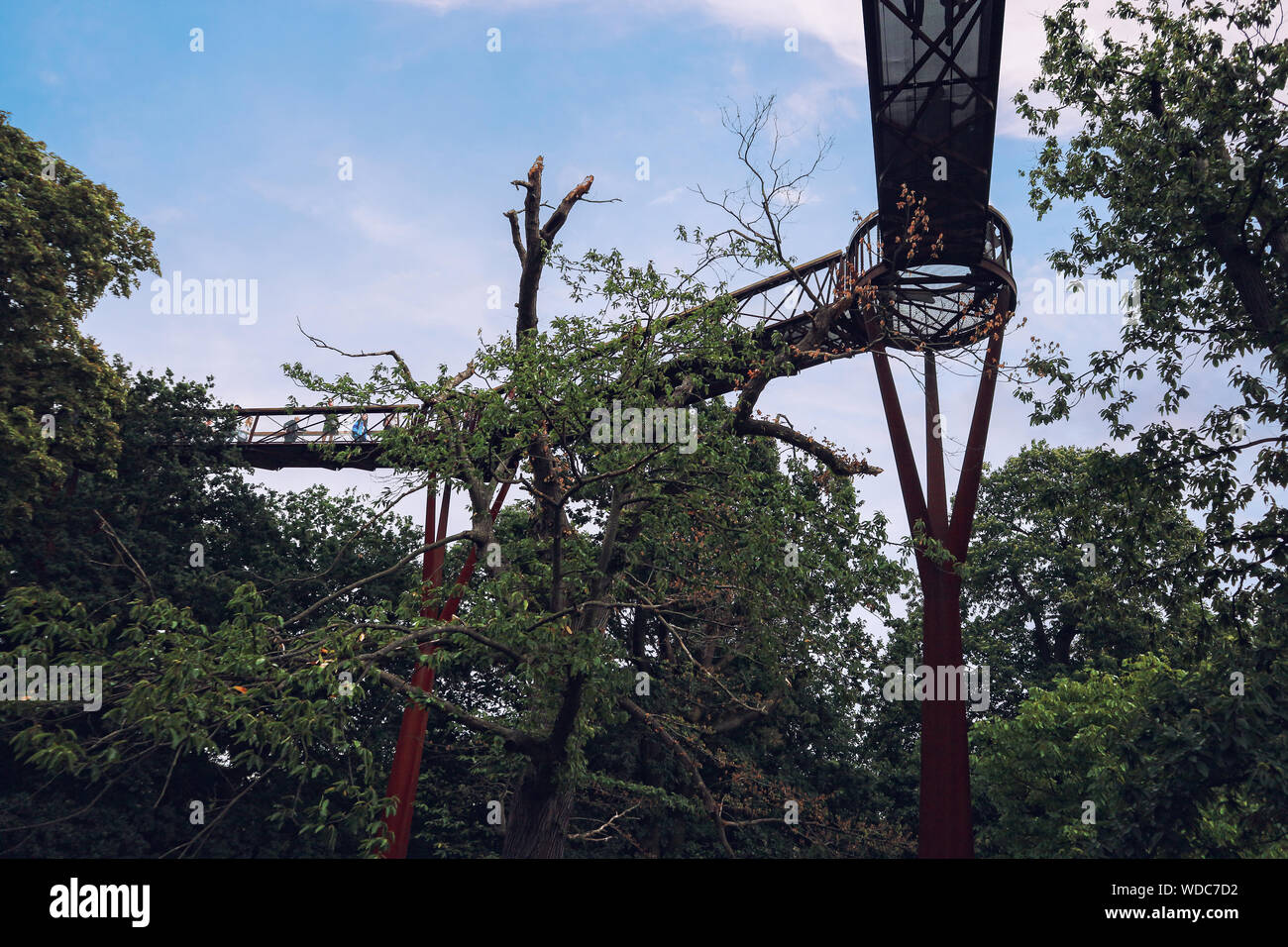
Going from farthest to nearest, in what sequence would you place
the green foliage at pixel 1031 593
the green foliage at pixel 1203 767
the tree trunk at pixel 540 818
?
the green foliage at pixel 1031 593 → the tree trunk at pixel 540 818 → the green foliage at pixel 1203 767

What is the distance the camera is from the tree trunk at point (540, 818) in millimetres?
12773

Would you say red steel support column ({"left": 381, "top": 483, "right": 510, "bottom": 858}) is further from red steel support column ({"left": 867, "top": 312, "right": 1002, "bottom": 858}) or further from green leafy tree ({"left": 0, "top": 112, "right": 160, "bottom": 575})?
red steel support column ({"left": 867, "top": 312, "right": 1002, "bottom": 858})

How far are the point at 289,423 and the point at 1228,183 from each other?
71.5ft

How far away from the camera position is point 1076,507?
1327 centimetres

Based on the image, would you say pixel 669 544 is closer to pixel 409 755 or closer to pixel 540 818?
pixel 540 818

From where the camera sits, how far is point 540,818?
13.0m

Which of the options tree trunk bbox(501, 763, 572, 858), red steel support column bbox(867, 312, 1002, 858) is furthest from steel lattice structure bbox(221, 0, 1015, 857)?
tree trunk bbox(501, 763, 572, 858)

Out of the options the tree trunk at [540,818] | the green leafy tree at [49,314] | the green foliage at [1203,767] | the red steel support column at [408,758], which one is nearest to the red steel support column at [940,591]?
the green foliage at [1203,767]

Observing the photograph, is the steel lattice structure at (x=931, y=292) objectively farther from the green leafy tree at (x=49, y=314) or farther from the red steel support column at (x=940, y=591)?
the green leafy tree at (x=49, y=314)

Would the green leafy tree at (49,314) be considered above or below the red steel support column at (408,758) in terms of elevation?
above

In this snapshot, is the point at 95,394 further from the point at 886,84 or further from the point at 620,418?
the point at 886,84

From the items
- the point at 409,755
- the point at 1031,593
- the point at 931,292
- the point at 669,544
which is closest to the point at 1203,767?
the point at 669,544
